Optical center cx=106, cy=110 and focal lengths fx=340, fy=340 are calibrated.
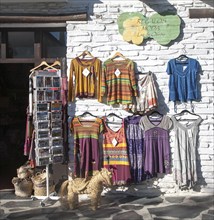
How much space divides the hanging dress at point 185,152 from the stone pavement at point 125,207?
0.33m

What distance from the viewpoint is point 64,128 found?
5.88 metres

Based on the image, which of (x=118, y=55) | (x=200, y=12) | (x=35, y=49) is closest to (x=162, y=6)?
(x=200, y=12)

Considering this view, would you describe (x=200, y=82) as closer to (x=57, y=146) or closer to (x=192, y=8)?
(x=192, y=8)

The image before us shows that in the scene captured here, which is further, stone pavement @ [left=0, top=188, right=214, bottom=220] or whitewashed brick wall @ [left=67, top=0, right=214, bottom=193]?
whitewashed brick wall @ [left=67, top=0, right=214, bottom=193]

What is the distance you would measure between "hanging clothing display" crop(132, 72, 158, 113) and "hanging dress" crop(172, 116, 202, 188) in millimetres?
504

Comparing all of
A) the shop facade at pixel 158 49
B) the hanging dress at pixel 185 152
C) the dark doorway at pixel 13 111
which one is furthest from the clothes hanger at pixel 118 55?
the dark doorway at pixel 13 111

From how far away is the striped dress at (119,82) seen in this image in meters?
5.79

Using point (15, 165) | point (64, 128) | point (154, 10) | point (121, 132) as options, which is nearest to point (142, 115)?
point (121, 132)

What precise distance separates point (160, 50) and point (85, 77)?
Result: 140cm

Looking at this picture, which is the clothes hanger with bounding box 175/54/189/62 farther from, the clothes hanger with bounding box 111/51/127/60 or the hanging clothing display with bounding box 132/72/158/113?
the clothes hanger with bounding box 111/51/127/60

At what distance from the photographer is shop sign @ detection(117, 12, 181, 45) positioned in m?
5.87

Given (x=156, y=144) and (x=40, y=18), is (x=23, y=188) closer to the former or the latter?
(x=156, y=144)

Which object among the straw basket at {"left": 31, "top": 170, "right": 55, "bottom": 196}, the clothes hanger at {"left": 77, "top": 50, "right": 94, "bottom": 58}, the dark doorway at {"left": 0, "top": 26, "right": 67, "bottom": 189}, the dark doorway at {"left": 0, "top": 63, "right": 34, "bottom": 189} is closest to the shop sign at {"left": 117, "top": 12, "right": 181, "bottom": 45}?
the clothes hanger at {"left": 77, "top": 50, "right": 94, "bottom": 58}

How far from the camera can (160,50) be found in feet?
19.5
